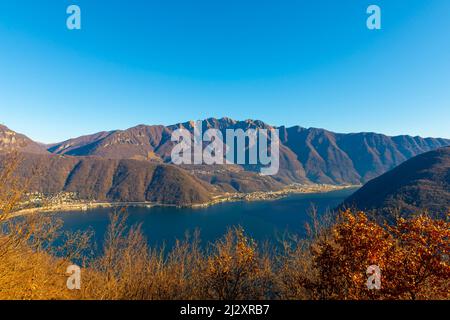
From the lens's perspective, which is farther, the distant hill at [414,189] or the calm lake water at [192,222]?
the calm lake water at [192,222]

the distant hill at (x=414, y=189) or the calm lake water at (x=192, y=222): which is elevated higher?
the distant hill at (x=414, y=189)

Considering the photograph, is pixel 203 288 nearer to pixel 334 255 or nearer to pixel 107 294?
pixel 107 294

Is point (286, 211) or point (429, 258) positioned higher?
point (429, 258)

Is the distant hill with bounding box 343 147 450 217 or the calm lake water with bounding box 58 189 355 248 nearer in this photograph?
the distant hill with bounding box 343 147 450 217

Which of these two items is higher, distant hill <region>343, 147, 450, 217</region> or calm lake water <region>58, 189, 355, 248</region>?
distant hill <region>343, 147, 450, 217</region>
